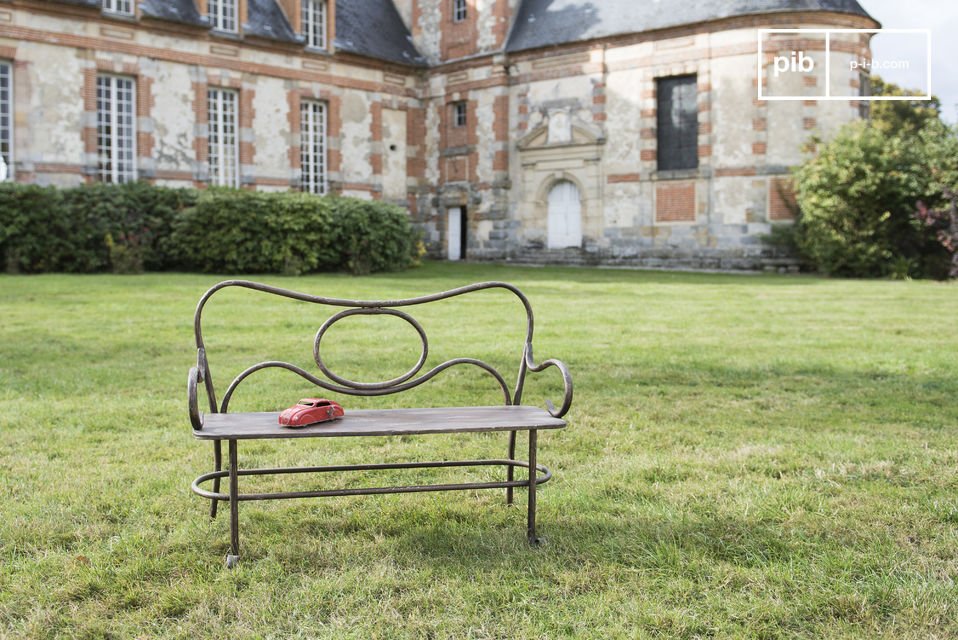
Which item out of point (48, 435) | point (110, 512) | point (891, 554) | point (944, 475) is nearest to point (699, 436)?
point (944, 475)

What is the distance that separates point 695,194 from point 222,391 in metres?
20.0

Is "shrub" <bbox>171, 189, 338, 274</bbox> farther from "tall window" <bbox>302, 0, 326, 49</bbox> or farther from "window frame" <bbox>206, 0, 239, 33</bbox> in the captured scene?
"tall window" <bbox>302, 0, 326, 49</bbox>

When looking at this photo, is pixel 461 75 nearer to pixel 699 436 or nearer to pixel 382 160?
pixel 382 160

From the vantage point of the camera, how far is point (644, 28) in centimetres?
2486

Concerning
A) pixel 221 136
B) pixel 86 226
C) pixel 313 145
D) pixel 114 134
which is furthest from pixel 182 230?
pixel 313 145

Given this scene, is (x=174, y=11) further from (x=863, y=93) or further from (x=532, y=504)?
(x=532, y=504)

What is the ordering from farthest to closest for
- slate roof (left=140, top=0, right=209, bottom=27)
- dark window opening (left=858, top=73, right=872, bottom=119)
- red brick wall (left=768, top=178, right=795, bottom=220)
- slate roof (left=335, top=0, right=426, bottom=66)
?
slate roof (left=335, top=0, right=426, bottom=66) → dark window opening (left=858, top=73, right=872, bottom=119) → red brick wall (left=768, top=178, right=795, bottom=220) → slate roof (left=140, top=0, right=209, bottom=27)

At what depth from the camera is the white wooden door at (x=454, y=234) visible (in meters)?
29.2

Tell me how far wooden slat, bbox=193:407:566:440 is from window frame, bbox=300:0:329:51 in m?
24.5

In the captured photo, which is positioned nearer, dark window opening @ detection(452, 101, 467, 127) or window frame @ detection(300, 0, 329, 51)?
window frame @ detection(300, 0, 329, 51)

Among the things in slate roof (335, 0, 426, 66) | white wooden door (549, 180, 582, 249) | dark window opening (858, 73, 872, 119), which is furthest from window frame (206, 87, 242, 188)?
dark window opening (858, 73, 872, 119)

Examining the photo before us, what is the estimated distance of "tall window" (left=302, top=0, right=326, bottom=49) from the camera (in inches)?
1051

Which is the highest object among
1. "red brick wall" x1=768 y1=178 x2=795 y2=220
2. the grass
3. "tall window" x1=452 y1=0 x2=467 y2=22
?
"tall window" x1=452 y1=0 x2=467 y2=22

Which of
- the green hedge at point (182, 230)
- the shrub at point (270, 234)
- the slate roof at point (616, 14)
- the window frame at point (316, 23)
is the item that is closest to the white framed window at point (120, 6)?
the window frame at point (316, 23)
